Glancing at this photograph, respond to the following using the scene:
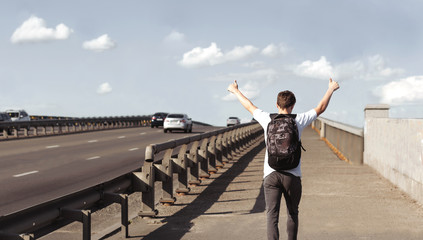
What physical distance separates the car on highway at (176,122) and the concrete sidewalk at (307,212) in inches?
1142

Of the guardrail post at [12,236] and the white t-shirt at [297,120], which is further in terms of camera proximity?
the white t-shirt at [297,120]

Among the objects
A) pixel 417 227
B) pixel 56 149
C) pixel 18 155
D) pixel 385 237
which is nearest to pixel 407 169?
pixel 417 227

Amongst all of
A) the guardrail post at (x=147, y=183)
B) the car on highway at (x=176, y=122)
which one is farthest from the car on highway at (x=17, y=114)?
the guardrail post at (x=147, y=183)

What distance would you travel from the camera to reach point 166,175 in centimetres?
966

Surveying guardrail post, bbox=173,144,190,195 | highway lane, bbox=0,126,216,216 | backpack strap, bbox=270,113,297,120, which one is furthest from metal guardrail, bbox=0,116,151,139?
backpack strap, bbox=270,113,297,120

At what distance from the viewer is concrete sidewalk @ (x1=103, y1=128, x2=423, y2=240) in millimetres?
7888

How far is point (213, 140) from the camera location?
53.4ft

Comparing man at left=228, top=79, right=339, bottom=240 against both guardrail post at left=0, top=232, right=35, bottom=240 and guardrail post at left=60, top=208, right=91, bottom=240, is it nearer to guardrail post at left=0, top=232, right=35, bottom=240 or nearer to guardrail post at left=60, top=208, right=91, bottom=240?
guardrail post at left=60, top=208, right=91, bottom=240

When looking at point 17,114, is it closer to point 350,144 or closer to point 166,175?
point 350,144

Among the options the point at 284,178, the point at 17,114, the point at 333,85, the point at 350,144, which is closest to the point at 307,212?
the point at 333,85

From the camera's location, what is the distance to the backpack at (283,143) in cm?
557

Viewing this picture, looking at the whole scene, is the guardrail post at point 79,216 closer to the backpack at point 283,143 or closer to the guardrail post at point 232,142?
the backpack at point 283,143

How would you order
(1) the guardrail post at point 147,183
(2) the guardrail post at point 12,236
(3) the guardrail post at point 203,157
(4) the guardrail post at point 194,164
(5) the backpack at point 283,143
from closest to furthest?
(2) the guardrail post at point 12,236
(5) the backpack at point 283,143
(1) the guardrail post at point 147,183
(4) the guardrail post at point 194,164
(3) the guardrail post at point 203,157

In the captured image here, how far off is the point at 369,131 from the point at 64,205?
12.6m
